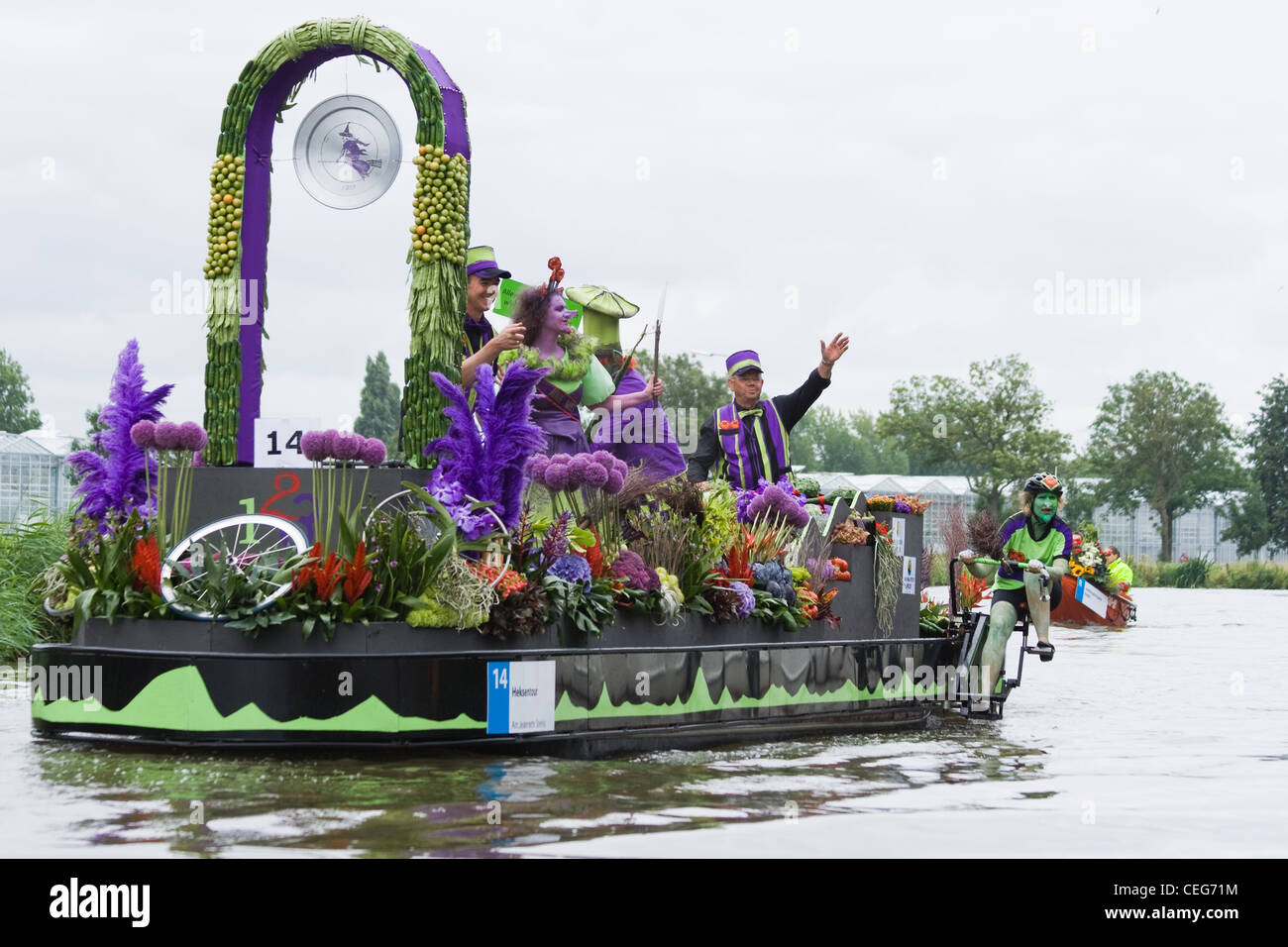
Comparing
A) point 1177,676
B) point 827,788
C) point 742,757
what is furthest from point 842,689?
point 1177,676

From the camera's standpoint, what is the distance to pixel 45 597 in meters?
10.4

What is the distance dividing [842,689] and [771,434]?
→ 2465mm

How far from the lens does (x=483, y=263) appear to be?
1164cm

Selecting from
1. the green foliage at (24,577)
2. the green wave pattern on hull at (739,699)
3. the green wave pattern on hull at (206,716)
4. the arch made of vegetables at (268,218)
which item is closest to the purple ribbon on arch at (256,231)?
the arch made of vegetables at (268,218)

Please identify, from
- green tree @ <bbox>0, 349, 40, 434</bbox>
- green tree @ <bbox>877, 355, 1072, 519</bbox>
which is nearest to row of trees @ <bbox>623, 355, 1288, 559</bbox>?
green tree @ <bbox>877, 355, 1072, 519</bbox>

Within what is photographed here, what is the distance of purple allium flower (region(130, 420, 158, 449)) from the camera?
10023mm

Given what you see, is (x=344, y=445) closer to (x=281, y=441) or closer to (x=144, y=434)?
(x=281, y=441)

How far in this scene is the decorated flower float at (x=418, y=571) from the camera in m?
8.78

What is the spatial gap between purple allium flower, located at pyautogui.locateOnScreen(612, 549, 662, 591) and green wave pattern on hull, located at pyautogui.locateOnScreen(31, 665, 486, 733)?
159 cm

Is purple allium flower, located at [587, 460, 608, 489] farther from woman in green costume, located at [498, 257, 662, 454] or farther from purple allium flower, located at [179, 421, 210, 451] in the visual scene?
purple allium flower, located at [179, 421, 210, 451]

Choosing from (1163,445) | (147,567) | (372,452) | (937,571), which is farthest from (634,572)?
(1163,445)

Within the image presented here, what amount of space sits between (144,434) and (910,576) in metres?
6.21

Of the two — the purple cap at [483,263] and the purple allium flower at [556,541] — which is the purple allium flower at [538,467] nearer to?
the purple allium flower at [556,541]

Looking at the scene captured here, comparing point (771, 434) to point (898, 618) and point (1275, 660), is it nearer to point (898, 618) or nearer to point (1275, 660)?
point (898, 618)
